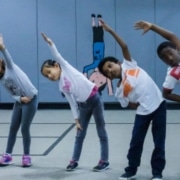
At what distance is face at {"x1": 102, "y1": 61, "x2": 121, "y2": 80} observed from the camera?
3.42 meters

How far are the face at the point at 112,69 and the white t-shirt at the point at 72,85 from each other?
42cm

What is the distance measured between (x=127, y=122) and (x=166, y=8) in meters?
2.39

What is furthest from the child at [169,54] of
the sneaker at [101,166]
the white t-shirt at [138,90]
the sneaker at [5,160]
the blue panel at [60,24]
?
the blue panel at [60,24]

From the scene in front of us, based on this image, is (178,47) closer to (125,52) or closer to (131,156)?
(125,52)

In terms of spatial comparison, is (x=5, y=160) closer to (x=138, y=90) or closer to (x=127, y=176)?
(x=127, y=176)

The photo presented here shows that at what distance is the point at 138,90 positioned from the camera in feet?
11.2

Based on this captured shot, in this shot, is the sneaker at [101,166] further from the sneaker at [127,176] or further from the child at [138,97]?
the child at [138,97]

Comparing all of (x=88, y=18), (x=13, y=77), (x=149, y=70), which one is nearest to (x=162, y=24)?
(x=149, y=70)

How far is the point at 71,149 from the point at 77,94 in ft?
3.87

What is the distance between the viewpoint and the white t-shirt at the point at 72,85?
147 inches

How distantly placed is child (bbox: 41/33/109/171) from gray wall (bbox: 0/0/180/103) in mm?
3998

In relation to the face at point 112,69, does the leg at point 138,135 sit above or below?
below

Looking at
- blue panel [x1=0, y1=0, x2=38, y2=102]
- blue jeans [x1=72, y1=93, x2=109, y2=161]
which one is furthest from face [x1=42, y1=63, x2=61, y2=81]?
blue panel [x1=0, y1=0, x2=38, y2=102]

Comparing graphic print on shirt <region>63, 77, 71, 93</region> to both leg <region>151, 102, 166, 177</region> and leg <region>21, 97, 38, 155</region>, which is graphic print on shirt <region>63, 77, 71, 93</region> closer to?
leg <region>21, 97, 38, 155</region>
